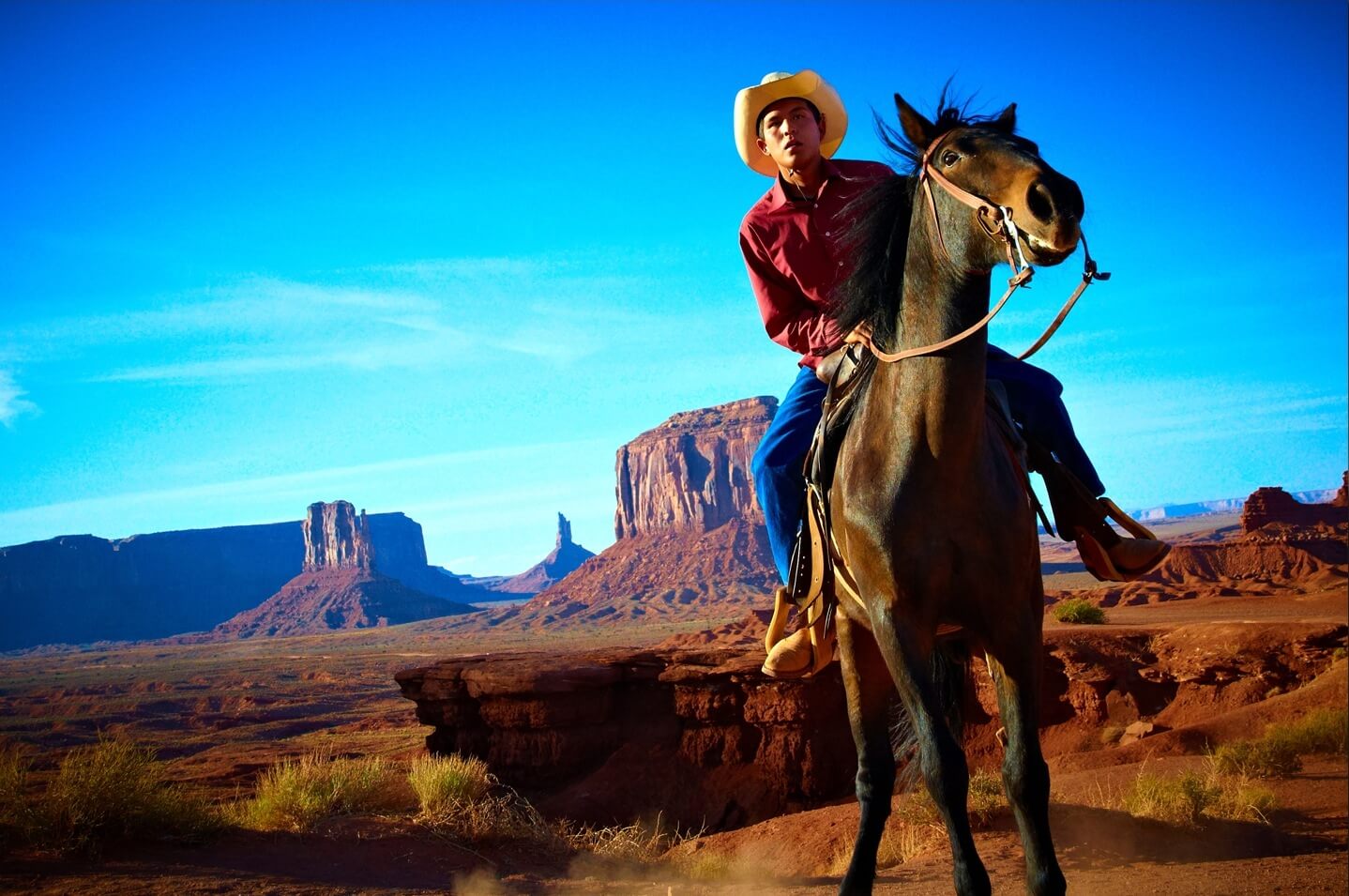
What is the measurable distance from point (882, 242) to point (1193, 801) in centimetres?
720

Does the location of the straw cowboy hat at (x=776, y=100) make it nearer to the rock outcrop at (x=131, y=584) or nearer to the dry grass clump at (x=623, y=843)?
the dry grass clump at (x=623, y=843)

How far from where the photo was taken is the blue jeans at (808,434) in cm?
535

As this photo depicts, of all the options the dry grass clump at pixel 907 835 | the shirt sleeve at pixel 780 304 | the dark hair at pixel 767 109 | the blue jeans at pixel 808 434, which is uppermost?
the dark hair at pixel 767 109

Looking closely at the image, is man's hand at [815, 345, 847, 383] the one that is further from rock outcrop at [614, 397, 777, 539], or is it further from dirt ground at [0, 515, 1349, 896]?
rock outcrop at [614, 397, 777, 539]

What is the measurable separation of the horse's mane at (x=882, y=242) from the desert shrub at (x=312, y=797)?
8806 mm

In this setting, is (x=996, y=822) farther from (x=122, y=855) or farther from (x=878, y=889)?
(x=122, y=855)

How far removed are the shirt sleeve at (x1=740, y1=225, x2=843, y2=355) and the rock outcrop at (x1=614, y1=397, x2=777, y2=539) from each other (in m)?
124

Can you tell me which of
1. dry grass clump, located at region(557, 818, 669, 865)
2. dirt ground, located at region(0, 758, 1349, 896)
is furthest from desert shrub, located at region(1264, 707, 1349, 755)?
dry grass clump, located at region(557, 818, 669, 865)

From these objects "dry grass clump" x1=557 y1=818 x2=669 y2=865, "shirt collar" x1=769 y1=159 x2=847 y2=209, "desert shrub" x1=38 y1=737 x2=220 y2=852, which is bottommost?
"dry grass clump" x1=557 y1=818 x2=669 y2=865

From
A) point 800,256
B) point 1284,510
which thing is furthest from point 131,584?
point 800,256

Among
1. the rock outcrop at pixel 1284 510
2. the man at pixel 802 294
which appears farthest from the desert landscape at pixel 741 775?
the rock outcrop at pixel 1284 510

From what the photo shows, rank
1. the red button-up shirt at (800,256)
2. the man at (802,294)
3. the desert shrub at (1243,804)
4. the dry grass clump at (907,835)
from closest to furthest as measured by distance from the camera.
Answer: the man at (802,294) → the red button-up shirt at (800,256) → the desert shrub at (1243,804) → the dry grass clump at (907,835)

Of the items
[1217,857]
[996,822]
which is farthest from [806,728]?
[1217,857]

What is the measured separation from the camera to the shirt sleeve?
5.71 metres
